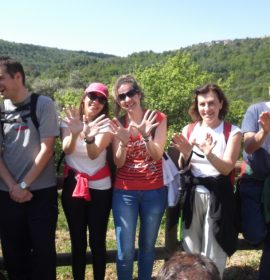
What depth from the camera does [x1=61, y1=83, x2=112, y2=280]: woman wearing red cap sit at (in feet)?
10.5

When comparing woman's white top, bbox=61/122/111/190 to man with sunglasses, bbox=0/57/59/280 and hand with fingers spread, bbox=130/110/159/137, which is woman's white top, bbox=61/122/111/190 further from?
hand with fingers spread, bbox=130/110/159/137

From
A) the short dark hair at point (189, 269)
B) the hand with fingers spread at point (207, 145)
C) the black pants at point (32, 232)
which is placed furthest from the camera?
the black pants at point (32, 232)

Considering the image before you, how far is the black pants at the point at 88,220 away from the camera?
10.6 feet

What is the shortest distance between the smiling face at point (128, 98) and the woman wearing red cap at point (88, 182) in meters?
0.14

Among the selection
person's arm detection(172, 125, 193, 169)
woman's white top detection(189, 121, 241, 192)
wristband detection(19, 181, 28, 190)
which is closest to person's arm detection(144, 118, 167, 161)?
person's arm detection(172, 125, 193, 169)

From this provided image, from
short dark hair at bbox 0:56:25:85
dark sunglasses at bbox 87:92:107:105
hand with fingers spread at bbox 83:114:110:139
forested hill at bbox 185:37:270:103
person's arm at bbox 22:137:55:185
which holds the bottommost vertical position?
person's arm at bbox 22:137:55:185

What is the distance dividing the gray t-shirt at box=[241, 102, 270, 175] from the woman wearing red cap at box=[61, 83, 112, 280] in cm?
115

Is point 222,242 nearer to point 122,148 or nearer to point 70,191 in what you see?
point 122,148

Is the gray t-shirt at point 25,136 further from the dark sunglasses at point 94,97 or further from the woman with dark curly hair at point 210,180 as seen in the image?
the woman with dark curly hair at point 210,180

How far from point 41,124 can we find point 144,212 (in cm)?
108

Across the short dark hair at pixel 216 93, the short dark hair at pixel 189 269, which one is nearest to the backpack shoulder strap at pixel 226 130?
the short dark hair at pixel 216 93

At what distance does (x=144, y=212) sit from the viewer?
128 inches

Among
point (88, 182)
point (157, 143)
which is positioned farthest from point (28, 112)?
point (157, 143)

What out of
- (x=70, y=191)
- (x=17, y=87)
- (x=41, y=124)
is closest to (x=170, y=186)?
(x=70, y=191)
